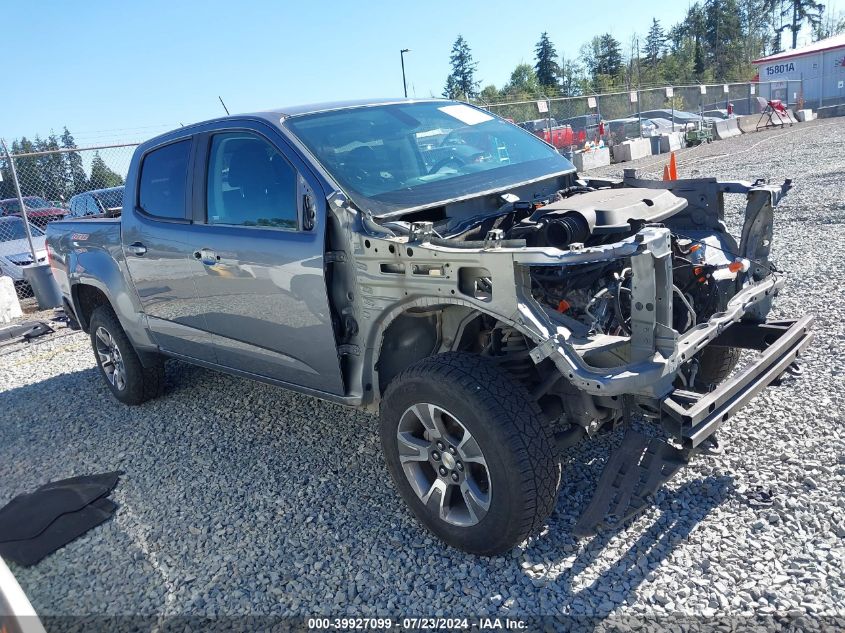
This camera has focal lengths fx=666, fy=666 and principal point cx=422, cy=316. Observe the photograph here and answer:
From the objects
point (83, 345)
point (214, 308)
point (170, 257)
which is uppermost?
point (170, 257)

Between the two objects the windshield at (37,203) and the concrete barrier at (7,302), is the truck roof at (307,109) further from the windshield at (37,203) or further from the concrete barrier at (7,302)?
the windshield at (37,203)

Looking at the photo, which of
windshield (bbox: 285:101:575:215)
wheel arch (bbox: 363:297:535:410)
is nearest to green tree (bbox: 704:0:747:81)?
windshield (bbox: 285:101:575:215)

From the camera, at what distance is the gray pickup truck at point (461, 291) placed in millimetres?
2750

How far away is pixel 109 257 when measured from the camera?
5.00 m

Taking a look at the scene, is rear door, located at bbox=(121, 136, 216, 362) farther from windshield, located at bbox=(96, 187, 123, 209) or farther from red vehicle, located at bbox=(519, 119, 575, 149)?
red vehicle, located at bbox=(519, 119, 575, 149)

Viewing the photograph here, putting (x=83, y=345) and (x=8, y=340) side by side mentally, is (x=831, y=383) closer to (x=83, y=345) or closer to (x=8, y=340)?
(x=83, y=345)

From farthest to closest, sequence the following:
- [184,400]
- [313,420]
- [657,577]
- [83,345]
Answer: [83,345], [184,400], [313,420], [657,577]

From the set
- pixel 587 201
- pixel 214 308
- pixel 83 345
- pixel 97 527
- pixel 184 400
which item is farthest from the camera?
pixel 83 345

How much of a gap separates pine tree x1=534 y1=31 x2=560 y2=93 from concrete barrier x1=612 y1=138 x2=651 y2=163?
54366mm

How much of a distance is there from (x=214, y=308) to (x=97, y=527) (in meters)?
1.40

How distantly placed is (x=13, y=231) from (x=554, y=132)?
16.5 m

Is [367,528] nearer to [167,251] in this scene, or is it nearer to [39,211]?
[167,251]

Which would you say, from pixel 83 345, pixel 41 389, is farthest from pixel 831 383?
pixel 83 345

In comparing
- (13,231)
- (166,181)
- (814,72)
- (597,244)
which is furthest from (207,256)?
(814,72)
